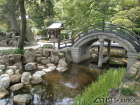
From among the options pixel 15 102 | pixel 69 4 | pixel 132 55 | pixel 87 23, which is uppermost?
pixel 69 4

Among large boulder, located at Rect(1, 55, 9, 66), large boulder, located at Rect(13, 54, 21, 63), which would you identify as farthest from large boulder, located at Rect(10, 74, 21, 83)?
large boulder, located at Rect(13, 54, 21, 63)

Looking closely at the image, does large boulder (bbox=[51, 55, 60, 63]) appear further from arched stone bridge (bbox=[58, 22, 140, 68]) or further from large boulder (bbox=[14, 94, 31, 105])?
large boulder (bbox=[14, 94, 31, 105])

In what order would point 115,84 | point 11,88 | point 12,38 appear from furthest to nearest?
point 12,38 < point 11,88 < point 115,84

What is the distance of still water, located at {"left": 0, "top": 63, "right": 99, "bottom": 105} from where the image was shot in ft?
19.9

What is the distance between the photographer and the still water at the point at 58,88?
6062 mm

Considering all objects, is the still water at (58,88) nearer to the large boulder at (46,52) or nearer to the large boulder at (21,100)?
the large boulder at (21,100)

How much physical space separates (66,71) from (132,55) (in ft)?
17.0

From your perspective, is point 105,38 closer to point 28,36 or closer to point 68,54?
point 68,54

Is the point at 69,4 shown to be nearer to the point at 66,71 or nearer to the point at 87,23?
the point at 87,23

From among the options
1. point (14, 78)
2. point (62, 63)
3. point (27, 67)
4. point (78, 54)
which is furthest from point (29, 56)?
point (78, 54)

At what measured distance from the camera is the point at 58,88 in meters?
7.36

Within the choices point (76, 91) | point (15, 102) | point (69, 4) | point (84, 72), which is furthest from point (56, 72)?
point (69, 4)

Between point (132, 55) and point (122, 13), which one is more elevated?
point (122, 13)

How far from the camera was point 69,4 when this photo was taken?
13.6 m
